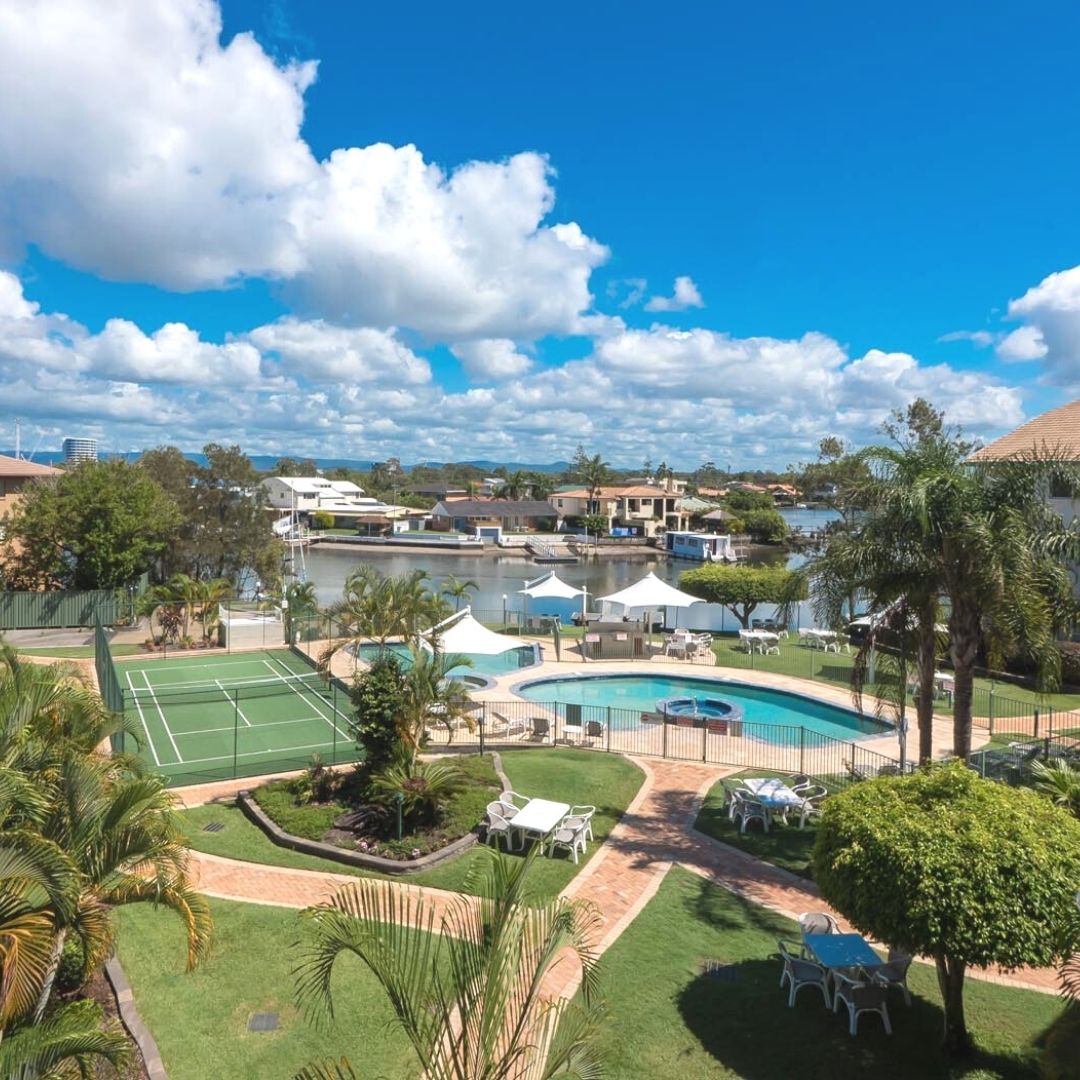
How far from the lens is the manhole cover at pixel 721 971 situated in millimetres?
10070

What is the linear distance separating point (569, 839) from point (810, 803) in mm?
5190

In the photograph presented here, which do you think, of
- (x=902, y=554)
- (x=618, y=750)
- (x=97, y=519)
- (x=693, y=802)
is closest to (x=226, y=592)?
(x=97, y=519)

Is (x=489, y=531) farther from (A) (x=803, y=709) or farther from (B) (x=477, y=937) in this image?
(B) (x=477, y=937)

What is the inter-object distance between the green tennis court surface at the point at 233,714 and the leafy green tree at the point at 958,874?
12626 millimetres

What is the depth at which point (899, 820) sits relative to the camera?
8.05 m

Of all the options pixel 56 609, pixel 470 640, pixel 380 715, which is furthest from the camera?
pixel 56 609

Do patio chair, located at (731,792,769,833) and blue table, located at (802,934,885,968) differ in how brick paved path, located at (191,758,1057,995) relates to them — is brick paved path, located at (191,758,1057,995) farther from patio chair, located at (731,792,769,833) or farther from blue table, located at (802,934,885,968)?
blue table, located at (802,934,885,968)

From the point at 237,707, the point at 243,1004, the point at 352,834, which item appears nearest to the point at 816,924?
the point at 243,1004

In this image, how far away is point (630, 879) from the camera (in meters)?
12.9

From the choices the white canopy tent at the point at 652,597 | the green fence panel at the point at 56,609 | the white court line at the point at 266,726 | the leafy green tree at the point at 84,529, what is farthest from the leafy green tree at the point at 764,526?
the white court line at the point at 266,726

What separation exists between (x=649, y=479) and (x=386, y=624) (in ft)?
420

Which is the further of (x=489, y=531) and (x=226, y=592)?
(x=489, y=531)

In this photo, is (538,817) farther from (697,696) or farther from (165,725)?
(697,696)

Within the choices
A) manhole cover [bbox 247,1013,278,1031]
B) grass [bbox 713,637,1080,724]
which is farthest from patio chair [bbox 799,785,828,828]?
manhole cover [bbox 247,1013,278,1031]
